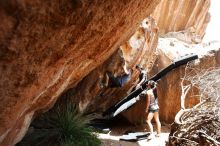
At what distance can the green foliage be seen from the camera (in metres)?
9.30

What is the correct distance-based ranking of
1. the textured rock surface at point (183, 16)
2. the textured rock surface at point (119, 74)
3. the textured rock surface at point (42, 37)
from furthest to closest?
the textured rock surface at point (183, 16), the textured rock surface at point (119, 74), the textured rock surface at point (42, 37)

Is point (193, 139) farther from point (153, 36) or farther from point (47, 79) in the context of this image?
point (153, 36)

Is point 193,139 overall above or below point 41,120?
below

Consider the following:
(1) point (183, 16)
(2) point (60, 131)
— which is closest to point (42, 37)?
(2) point (60, 131)

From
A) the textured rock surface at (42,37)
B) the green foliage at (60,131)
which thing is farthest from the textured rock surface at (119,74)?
the textured rock surface at (42,37)

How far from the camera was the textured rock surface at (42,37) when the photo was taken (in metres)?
3.52

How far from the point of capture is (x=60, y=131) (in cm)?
967

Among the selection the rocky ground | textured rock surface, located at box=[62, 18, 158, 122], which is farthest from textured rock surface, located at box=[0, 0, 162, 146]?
textured rock surface, located at box=[62, 18, 158, 122]

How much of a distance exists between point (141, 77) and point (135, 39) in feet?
6.38

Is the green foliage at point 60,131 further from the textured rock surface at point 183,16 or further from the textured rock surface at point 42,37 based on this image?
the textured rock surface at point 183,16

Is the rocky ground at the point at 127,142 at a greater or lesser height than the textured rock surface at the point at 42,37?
lesser

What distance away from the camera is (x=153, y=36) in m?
14.3

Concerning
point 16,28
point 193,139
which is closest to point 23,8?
point 16,28

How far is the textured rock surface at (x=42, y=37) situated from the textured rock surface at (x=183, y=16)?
16.2m
